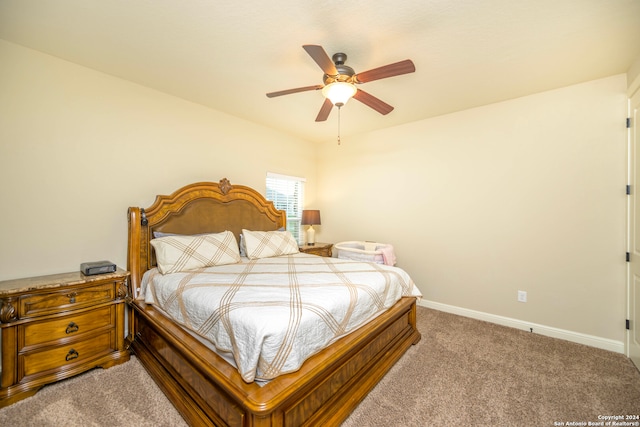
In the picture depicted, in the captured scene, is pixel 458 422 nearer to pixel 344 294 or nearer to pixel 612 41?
pixel 344 294

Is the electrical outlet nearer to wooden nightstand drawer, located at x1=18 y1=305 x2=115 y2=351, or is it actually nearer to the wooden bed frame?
the wooden bed frame

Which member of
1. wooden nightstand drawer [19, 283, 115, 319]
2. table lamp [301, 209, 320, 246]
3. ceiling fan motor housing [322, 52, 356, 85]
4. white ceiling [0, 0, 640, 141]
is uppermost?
Answer: white ceiling [0, 0, 640, 141]

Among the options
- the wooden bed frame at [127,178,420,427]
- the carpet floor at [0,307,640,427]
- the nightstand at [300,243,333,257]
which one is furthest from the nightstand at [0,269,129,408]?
the nightstand at [300,243,333,257]

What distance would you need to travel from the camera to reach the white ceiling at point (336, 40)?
1699 millimetres

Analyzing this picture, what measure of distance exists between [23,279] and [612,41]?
16.3 ft

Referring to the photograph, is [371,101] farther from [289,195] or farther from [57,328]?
[57,328]

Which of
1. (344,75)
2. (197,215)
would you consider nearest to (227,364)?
(197,215)

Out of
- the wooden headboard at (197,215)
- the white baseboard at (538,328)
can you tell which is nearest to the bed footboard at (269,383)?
the wooden headboard at (197,215)

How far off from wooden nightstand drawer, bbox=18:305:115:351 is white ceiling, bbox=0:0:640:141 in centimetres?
216

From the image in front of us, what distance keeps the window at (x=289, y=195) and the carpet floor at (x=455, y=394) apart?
8.76ft

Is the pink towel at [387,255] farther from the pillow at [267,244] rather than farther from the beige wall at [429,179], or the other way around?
the pillow at [267,244]

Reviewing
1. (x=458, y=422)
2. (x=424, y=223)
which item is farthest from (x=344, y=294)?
(x=424, y=223)

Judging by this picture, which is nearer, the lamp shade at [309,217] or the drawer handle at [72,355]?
the drawer handle at [72,355]

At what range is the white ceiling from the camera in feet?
5.57
